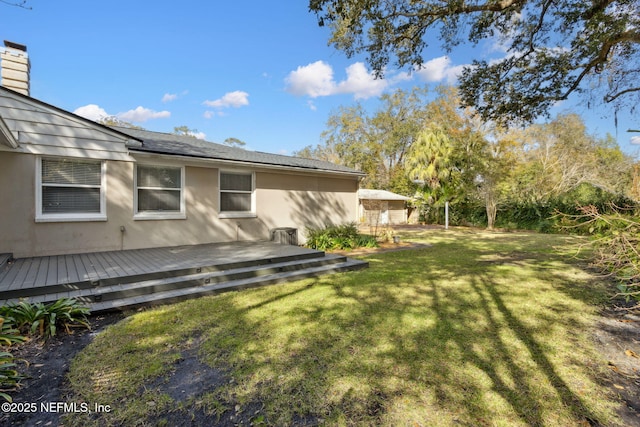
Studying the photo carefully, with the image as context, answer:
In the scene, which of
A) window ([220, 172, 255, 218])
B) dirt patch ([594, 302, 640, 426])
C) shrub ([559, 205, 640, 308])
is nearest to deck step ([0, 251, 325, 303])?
window ([220, 172, 255, 218])

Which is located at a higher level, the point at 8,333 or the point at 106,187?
the point at 106,187

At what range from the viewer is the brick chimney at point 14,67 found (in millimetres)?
6578

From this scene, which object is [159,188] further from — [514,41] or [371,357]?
[514,41]

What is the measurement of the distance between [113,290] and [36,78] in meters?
7.12

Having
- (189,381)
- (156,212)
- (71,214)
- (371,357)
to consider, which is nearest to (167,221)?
(156,212)

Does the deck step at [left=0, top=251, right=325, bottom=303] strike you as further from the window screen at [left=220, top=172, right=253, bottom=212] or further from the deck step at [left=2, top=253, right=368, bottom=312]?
the window screen at [left=220, top=172, right=253, bottom=212]

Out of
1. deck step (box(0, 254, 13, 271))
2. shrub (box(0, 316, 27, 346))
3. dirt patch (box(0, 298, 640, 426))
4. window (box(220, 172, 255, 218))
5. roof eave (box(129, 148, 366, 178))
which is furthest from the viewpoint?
window (box(220, 172, 255, 218))

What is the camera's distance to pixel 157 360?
114 inches

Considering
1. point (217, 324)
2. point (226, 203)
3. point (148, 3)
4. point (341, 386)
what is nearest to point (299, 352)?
point (341, 386)

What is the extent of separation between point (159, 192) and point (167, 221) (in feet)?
2.64

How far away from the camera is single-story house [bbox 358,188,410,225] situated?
74.1ft

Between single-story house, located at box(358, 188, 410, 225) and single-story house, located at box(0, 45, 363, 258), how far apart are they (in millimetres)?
13897

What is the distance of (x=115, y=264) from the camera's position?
5.59 meters

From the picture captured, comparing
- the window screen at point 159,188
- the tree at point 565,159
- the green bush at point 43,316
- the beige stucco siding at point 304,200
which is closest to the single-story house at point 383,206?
the tree at point 565,159
